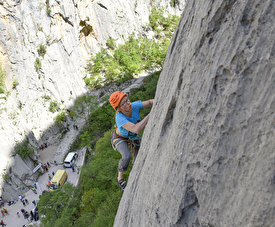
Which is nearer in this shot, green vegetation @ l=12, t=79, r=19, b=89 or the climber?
the climber

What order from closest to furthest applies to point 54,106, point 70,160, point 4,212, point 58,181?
point 4,212, point 58,181, point 70,160, point 54,106

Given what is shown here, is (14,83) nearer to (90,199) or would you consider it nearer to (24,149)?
(24,149)

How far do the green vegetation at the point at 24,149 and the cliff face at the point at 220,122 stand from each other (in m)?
23.6

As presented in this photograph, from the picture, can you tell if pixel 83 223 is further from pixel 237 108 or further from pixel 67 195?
pixel 237 108

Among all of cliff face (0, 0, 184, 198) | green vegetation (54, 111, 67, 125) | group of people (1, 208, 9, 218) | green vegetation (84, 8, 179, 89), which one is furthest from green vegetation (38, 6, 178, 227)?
group of people (1, 208, 9, 218)

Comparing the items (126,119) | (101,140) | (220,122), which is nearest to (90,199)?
(101,140)

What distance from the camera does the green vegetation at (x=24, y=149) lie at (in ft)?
70.5

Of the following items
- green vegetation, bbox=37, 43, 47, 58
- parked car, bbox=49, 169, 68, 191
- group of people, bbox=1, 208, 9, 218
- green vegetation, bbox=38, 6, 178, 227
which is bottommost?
group of people, bbox=1, 208, 9, 218

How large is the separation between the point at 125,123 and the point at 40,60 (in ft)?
96.7

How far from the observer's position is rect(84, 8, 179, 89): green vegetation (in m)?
33.1

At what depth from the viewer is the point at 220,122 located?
5.57 feet

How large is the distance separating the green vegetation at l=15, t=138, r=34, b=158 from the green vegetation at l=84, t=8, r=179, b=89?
47.1 feet

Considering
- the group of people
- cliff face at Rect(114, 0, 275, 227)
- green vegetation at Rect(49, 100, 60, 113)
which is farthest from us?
green vegetation at Rect(49, 100, 60, 113)

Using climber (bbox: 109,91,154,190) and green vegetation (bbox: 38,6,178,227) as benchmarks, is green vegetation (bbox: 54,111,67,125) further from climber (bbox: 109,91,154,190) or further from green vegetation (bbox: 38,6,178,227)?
climber (bbox: 109,91,154,190)
